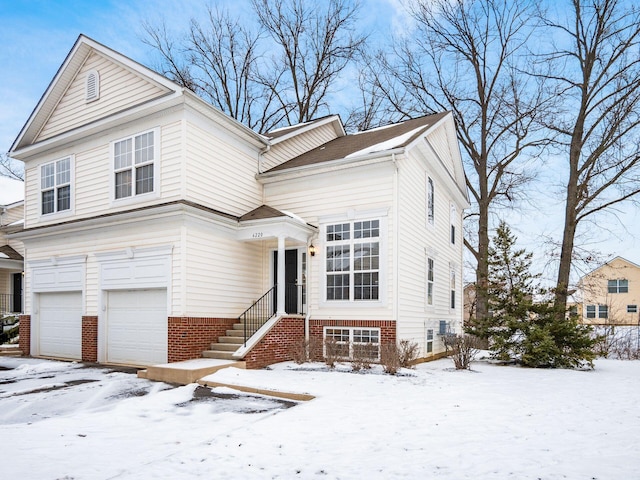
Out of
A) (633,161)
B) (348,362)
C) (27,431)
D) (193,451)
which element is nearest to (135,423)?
(27,431)

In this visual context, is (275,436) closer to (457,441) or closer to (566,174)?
(457,441)

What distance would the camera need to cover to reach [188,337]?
1132cm

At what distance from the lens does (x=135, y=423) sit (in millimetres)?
6359

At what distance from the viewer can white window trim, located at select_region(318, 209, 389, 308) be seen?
12.2 meters

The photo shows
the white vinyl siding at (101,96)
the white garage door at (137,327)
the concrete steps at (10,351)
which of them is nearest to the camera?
the white garage door at (137,327)

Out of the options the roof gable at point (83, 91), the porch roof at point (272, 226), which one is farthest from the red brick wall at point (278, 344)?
the roof gable at point (83, 91)

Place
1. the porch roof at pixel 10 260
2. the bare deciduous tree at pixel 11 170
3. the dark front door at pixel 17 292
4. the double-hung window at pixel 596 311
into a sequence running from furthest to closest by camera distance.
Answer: the double-hung window at pixel 596 311, the bare deciduous tree at pixel 11 170, the dark front door at pixel 17 292, the porch roof at pixel 10 260

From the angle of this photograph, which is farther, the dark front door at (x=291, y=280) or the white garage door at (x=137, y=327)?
the dark front door at (x=291, y=280)

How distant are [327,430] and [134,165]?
9.43 meters

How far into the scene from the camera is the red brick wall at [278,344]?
1120cm

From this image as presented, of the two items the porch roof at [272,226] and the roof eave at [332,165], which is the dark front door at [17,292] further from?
the porch roof at [272,226]

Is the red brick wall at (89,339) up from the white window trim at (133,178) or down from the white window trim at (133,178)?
down

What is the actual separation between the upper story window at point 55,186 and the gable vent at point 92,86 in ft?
6.20

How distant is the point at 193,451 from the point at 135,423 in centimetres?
170
